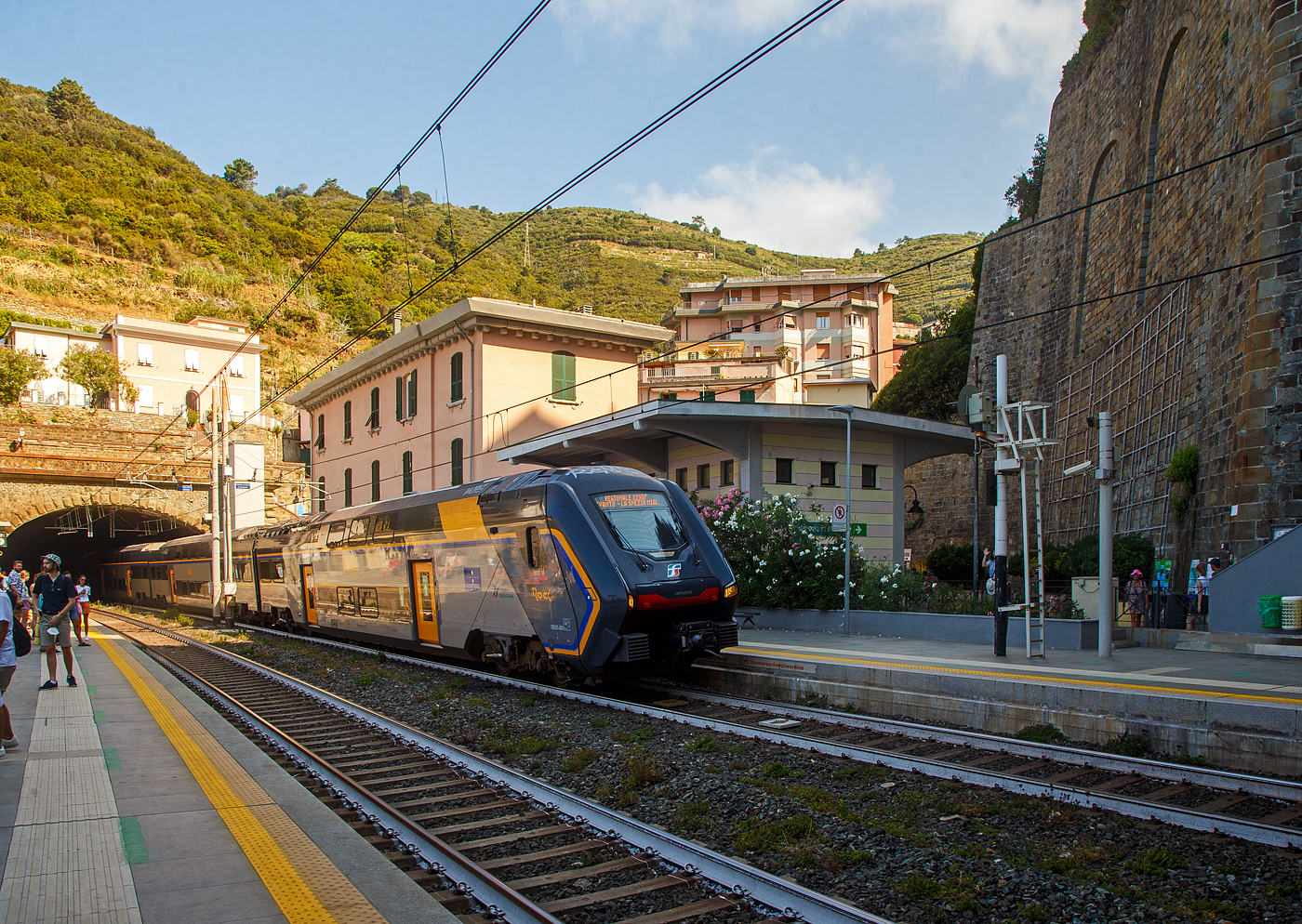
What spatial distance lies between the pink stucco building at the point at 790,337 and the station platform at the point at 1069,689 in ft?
112

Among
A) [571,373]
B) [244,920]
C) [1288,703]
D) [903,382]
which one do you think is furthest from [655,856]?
[903,382]

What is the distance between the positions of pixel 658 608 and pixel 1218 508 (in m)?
13.9

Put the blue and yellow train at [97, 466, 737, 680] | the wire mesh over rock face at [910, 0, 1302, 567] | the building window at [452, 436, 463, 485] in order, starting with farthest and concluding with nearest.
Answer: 1. the building window at [452, 436, 463, 485]
2. the wire mesh over rock face at [910, 0, 1302, 567]
3. the blue and yellow train at [97, 466, 737, 680]

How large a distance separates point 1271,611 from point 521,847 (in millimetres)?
12732

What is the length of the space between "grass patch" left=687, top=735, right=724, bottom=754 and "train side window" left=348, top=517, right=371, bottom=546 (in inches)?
433

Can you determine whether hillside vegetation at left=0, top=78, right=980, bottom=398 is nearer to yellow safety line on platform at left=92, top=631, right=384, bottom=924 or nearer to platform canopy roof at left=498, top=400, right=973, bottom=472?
platform canopy roof at left=498, top=400, right=973, bottom=472

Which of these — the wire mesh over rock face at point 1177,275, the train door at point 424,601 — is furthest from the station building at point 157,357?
the wire mesh over rock face at point 1177,275

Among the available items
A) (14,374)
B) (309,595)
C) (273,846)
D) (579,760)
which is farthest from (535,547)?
(14,374)

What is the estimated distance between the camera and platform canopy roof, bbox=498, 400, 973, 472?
20.3 m

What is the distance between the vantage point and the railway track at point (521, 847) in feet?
15.0

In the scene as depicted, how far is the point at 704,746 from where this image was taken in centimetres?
827

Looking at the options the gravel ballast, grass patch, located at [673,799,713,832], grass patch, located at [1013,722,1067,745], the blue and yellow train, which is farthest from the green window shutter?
grass patch, located at [673,799,713,832]

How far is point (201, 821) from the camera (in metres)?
5.66

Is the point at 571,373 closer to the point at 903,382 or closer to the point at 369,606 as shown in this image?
the point at 369,606
